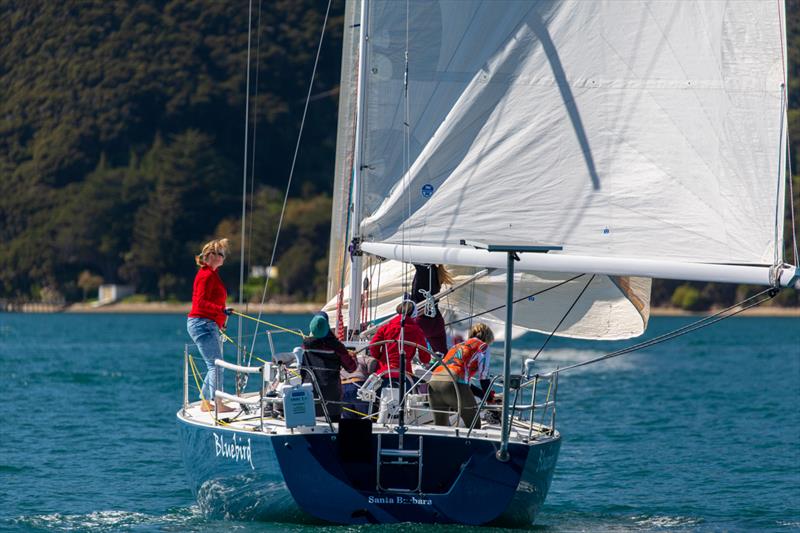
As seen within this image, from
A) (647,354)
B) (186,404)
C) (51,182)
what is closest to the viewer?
(186,404)

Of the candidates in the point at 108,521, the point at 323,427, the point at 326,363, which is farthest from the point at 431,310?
the point at 108,521

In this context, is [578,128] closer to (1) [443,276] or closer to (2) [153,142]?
(1) [443,276]

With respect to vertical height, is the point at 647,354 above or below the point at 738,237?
below

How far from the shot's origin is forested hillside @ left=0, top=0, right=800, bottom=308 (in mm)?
112750

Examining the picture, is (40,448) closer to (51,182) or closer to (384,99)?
(384,99)

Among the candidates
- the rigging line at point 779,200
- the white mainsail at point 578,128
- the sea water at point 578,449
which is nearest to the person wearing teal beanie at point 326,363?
the sea water at point 578,449

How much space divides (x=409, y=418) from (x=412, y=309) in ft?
3.29

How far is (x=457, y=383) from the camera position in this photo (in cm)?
1180

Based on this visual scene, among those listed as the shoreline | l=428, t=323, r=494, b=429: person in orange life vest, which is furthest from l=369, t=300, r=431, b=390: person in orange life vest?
the shoreline

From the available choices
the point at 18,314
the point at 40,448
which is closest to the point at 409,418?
the point at 40,448

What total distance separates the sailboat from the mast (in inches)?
0.8

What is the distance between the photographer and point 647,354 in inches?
2047

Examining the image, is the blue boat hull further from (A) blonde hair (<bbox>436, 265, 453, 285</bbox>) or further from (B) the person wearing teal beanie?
(A) blonde hair (<bbox>436, 265, 453, 285</bbox>)

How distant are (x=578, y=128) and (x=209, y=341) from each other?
13.2ft
